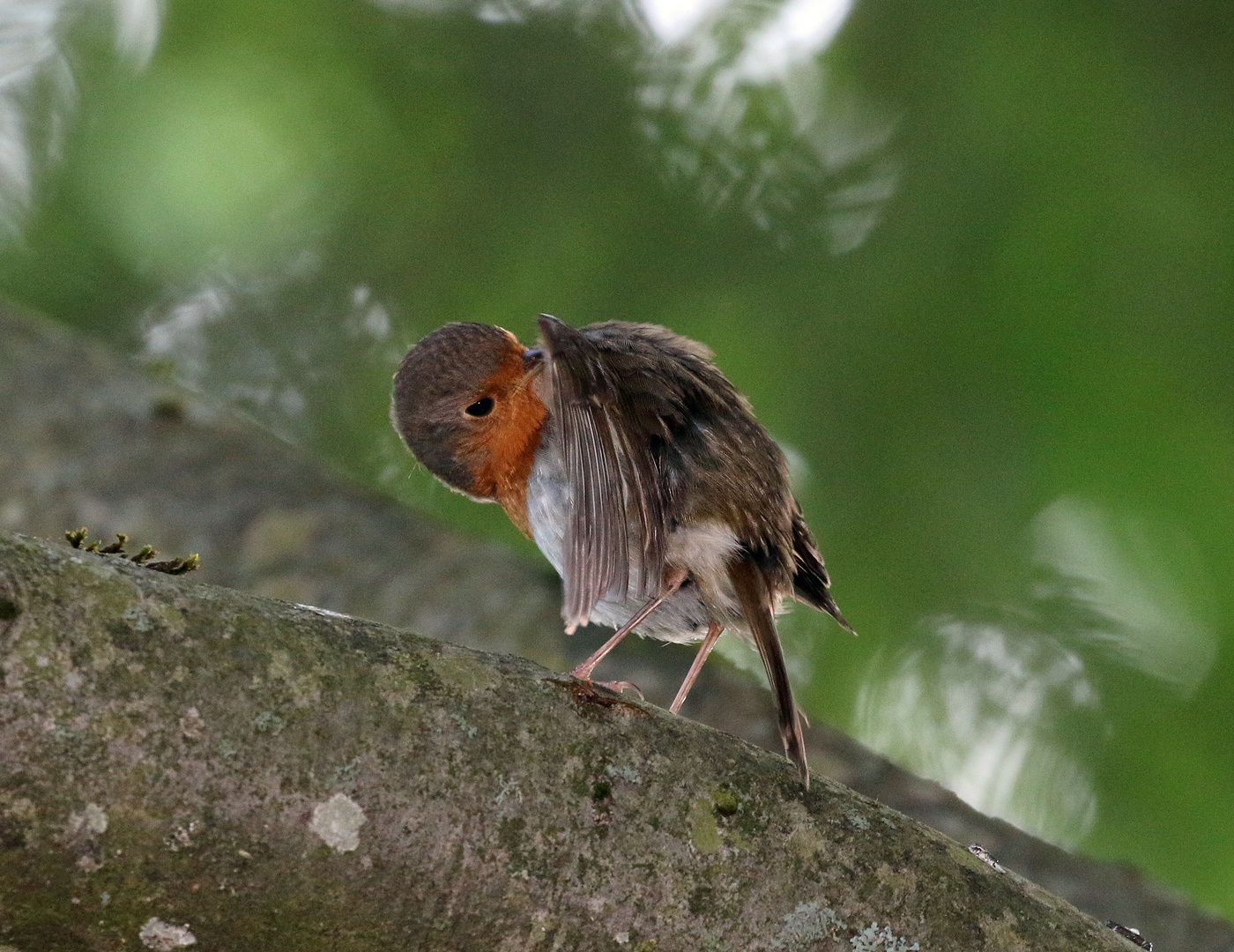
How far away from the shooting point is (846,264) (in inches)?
163

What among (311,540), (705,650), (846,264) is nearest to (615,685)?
(705,650)

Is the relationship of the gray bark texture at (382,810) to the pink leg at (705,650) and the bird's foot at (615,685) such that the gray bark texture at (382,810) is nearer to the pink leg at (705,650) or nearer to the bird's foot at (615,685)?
the bird's foot at (615,685)

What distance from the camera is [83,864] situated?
50.3 inches

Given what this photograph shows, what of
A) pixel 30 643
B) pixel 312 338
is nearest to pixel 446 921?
pixel 30 643

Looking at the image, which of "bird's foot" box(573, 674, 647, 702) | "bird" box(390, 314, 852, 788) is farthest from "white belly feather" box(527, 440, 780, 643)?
A: "bird's foot" box(573, 674, 647, 702)

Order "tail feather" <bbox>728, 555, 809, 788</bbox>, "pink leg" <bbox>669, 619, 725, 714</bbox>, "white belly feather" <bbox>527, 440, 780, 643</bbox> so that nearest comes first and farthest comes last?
"tail feather" <bbox>728, 555, 809, 788</bbox> < "white belly feather" <bbox>527, 440, 780, 643</bbox> < "pink leg" <bbox>669, 619, 725, 714</bbox>

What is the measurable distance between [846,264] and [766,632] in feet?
6.75

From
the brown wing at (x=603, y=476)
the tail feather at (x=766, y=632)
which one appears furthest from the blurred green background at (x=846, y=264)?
the brown wing at (x=603, y=476)

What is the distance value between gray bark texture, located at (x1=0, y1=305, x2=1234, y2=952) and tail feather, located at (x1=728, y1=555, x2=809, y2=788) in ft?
2.15

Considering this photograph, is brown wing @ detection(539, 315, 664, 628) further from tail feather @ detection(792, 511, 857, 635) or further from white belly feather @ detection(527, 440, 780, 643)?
tail feather @ detection(792, 511, 857, 635)

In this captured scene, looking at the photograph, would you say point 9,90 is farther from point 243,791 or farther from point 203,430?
point 243,791

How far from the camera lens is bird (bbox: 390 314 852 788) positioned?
2.43 metres

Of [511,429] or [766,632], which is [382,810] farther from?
[511,429]

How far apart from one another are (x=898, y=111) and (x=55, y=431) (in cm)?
307
